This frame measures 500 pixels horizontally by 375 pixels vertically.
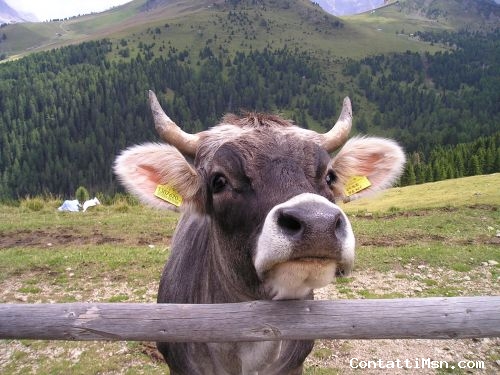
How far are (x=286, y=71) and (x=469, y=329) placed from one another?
198 metres

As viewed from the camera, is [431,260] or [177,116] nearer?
[431,260]

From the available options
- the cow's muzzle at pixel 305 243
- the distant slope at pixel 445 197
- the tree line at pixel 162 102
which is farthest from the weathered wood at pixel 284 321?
the tree line at pixel 162 102

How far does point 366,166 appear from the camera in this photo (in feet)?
14.5

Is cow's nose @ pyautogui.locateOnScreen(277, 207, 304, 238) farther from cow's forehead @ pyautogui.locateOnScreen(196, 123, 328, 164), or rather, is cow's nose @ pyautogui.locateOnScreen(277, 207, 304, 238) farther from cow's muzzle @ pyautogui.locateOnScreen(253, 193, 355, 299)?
cow's forehead @ pyautogui.locateOnScreen(196, 123, 328, 164)

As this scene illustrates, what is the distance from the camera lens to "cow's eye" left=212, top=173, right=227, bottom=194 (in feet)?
10.9

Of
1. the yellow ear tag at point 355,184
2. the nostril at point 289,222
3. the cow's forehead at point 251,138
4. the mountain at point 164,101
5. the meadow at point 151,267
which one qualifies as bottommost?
the mountain at point 164,101

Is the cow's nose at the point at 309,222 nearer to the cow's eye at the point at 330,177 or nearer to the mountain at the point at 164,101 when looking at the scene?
the cow's eye at the point at 330,177

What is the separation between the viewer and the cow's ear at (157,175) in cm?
386

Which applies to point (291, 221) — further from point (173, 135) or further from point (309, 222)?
point (173, 135)

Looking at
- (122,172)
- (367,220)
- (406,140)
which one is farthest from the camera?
(406,140)

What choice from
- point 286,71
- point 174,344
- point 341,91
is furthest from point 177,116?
point 174,344

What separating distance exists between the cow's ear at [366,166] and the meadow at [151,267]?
3672mm

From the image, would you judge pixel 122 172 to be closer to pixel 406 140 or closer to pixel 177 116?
pixel 406 140

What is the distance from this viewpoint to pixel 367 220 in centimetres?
1703
